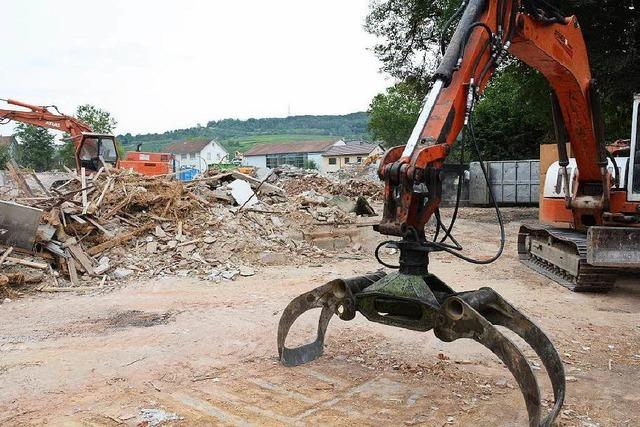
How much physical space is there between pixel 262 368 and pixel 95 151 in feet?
43.8

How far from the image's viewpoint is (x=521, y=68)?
630 inches

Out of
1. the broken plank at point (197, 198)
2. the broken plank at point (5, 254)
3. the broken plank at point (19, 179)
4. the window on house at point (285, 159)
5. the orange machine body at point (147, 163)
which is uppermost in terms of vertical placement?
the window on house at point (285, 159)

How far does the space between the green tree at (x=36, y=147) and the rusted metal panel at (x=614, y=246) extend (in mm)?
46506

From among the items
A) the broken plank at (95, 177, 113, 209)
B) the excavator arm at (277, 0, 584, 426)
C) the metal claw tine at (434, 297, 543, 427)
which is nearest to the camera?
the metal claw tine at (434, 297, 543, 427)

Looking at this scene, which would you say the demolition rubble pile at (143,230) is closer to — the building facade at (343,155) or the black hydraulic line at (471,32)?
the black hydraulic line at (471,32)

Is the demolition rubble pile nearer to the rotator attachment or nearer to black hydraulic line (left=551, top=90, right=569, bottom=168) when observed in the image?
black hydraulic line (left=551, top=90, right=569, bottom=168)

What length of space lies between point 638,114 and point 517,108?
54.4ft

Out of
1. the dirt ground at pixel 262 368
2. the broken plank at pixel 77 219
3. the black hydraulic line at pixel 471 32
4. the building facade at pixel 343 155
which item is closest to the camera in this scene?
the dirt ground at pixel 262 368

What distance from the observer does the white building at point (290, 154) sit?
80875 mm

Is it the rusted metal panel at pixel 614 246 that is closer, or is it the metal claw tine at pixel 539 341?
the metal claw tine at pixel 539 341

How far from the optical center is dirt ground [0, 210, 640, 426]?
3.93 metres

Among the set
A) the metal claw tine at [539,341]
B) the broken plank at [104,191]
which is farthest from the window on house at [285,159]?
the metal claw tine at [539,341]

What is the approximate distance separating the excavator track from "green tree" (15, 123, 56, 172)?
146ft

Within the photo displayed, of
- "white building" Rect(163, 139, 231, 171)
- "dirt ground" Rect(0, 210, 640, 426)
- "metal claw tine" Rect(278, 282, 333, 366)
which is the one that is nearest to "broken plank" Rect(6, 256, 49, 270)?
"dirt ground" Rect(0, 210, 640, 426)
